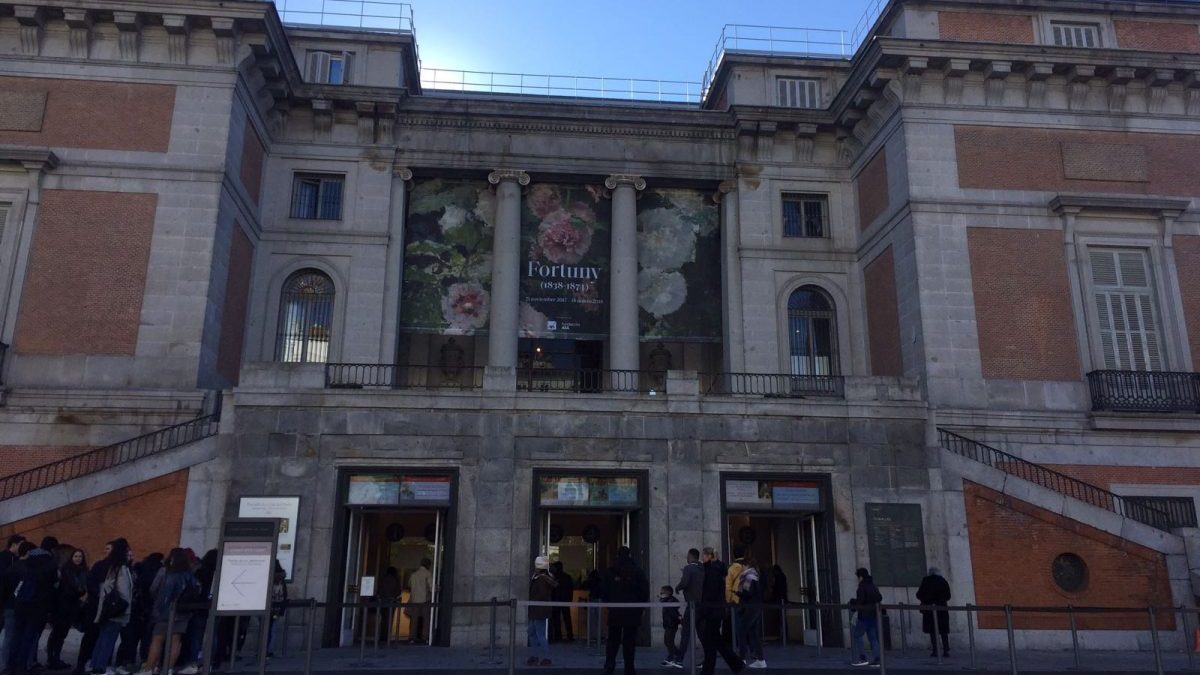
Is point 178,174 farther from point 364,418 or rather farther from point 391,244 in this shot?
point 364,418

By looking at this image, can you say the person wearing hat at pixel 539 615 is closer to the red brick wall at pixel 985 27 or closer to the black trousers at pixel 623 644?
the black trousers at pixel 623 644

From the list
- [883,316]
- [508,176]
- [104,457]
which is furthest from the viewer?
[508,176]

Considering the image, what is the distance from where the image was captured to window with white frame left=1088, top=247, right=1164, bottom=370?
23109 millimetres

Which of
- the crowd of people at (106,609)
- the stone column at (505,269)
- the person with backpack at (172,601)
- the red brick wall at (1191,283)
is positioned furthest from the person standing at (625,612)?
the red brick wall at (1191,283)

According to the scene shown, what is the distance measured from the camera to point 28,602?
11820mm

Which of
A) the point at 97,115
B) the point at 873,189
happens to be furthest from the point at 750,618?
the point at 97,115

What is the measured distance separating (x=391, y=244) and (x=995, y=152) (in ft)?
53.9

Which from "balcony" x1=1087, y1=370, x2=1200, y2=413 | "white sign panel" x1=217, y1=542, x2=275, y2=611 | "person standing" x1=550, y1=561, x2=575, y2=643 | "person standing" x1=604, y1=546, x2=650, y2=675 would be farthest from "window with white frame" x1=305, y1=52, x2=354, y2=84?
"balcony" x1=1087, y1=370, x2=1200, y2=413

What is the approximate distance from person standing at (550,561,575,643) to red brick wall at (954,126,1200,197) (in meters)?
14.3

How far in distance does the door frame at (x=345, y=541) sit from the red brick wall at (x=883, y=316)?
40.6 ft

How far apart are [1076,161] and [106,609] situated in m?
23.7

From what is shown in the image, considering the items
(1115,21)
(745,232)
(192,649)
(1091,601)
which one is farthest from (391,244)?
(1115,21)

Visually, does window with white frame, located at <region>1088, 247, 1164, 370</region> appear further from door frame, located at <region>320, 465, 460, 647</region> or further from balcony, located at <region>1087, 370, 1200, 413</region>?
door frame, located at <region>320, 465, 460, 647</region>

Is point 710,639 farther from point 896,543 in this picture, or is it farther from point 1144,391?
point 1144,391
